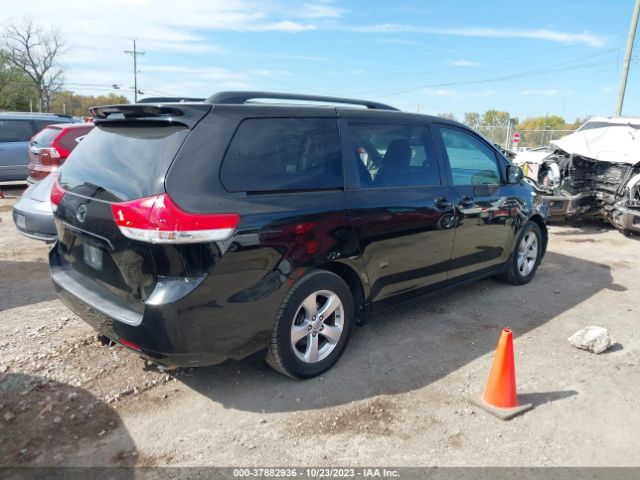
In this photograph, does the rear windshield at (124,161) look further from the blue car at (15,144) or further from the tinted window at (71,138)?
the blue car at (15,144)

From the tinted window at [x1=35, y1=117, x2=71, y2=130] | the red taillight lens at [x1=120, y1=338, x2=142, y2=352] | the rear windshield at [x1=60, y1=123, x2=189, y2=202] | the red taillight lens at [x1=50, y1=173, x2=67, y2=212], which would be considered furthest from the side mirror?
the tinted window at [x1=35, y1=117, x2=71, y2=130]

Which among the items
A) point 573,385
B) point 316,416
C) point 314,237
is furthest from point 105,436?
point 573,385

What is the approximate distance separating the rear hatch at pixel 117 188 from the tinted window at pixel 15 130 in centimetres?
1015

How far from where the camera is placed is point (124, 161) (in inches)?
118

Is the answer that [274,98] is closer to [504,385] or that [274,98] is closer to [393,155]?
[393,155]

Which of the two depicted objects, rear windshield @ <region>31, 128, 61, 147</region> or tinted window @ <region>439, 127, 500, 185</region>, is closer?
tinted window @ <region>439, 127, 500, 185</region>

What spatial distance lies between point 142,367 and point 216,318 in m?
1.09

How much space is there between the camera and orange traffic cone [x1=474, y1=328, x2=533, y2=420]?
312 cm

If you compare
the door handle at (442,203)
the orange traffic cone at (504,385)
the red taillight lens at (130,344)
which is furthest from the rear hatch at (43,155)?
the orange traffic cone at (504,385)

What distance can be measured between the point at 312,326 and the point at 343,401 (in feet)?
1.74

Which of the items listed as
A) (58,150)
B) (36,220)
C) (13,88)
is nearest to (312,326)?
(36,220)

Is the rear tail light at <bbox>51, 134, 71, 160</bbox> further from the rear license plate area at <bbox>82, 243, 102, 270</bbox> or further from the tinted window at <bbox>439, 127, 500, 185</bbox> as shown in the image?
the tinted window at <bbox>439, 127, 500, 185</bbox>

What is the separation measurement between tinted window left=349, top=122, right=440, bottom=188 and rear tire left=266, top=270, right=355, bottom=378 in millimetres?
833

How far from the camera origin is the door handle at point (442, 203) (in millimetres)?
4172
